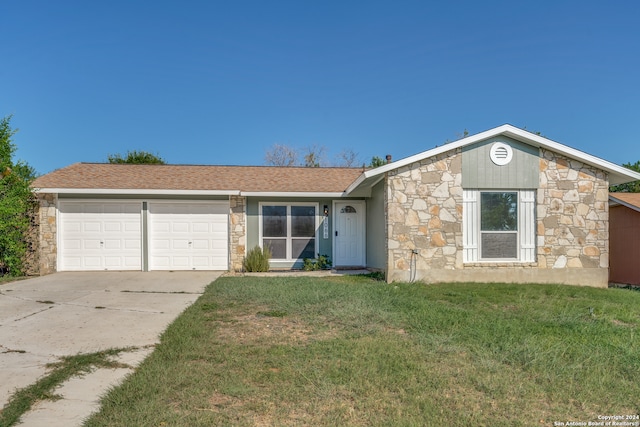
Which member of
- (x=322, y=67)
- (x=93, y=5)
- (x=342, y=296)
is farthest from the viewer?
(x=322, y=67)

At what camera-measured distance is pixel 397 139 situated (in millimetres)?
24562

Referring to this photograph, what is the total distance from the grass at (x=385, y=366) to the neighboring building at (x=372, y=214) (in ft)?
9.03

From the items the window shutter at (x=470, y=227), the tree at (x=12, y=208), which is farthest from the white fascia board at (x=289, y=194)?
the tree at (x=12, y=208)

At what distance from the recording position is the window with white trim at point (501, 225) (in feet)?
31.0

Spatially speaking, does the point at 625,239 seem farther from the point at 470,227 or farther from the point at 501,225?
the point at 470,227

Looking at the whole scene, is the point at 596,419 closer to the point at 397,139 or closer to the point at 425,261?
the point at 425,261

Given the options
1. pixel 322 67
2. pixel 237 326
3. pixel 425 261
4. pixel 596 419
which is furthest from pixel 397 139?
pixel 596 419

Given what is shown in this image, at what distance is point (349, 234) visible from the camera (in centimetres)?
1270

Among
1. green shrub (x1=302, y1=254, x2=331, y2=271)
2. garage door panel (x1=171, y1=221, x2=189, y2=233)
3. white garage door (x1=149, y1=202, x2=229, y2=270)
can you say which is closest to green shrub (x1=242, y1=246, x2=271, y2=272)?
white garage door (x1=149, y1=202, x2=229, y2=270)

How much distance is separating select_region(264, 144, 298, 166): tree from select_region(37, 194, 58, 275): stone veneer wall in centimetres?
2043

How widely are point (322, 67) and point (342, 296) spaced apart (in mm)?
13228

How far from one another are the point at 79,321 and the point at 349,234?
28.1 feet

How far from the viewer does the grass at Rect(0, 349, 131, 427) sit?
2.87m

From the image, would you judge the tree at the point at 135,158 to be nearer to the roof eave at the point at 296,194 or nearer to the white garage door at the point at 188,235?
the white garage door at the point at 188,235
